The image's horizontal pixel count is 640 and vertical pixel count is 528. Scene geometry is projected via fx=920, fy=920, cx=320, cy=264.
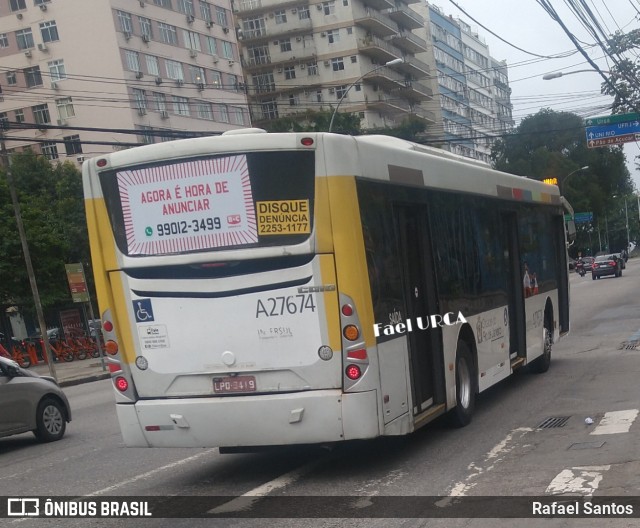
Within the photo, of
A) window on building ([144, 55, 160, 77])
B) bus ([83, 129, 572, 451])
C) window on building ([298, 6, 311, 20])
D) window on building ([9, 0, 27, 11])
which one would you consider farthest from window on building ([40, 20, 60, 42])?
bus ([83, 129, 572, 451])

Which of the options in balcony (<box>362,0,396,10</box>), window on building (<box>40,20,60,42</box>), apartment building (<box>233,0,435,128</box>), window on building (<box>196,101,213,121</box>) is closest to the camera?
window on building (<box>40,20,60,42</box>)

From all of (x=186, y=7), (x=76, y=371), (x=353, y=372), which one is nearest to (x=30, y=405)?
(x=353, y=372)

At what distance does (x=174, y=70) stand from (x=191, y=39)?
12.2 ft

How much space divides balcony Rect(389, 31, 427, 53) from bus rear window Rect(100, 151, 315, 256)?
281ft

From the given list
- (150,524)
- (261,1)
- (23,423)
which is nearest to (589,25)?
(23,423)

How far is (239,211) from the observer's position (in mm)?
8289

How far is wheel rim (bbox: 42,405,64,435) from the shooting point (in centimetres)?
1318

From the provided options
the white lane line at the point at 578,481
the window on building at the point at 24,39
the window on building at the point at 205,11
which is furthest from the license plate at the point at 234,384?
the window on building at the point at 205,11

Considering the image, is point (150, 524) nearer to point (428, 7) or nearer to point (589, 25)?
point (589, 25)

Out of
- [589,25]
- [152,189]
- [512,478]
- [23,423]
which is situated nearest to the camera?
[512,478]

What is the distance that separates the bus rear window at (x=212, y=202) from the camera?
26.8 feet

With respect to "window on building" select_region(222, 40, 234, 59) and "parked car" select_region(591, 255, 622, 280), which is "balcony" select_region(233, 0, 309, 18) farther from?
"parked car" select_region(591, 255, 622, 280)

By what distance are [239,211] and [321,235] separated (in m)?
0.80

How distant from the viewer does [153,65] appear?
62031mm
